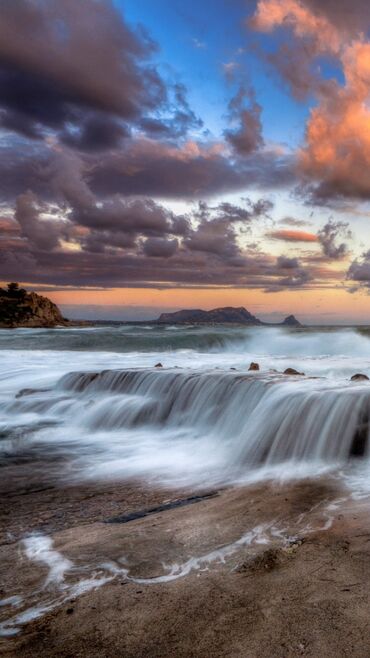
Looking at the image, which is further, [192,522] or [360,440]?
[360,440]

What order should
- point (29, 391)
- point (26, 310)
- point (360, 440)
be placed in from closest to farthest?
1. point (360, 440)
2. point (29, 391)
3. point (26, 310)

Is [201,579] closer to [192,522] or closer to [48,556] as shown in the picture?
[192,522]

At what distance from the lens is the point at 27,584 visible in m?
3.29

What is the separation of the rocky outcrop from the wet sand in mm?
78461

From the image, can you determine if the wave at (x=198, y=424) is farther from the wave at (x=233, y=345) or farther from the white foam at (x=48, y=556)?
the wave at (x=233, y=345)

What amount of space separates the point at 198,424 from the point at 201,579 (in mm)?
6516

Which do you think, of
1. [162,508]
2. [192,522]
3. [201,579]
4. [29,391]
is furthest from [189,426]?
[201,579]

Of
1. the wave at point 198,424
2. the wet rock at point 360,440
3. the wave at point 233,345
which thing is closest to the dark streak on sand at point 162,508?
the wave at point 198,424

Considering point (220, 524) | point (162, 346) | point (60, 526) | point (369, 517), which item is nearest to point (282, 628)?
point (220, 524)

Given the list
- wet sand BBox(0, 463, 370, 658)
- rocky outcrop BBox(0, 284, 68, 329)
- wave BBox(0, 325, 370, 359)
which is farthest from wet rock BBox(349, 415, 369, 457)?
rocky outcrop BBox(0, 284, 68, 329)

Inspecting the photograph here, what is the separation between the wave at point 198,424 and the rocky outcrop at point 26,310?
71.3 metres

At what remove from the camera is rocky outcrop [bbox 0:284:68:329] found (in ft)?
265

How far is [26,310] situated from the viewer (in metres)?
84.4

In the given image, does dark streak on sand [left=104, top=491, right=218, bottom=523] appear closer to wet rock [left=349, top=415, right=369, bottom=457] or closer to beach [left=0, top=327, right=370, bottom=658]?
beach [left=0, top=327, right=370, bottom=658]
